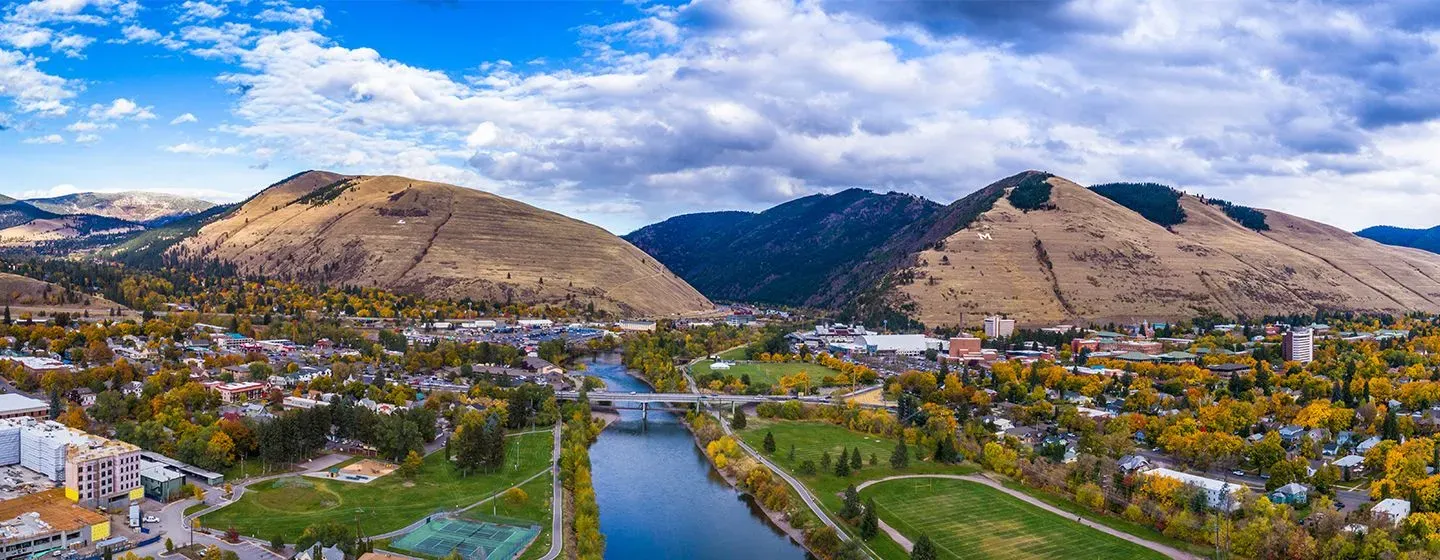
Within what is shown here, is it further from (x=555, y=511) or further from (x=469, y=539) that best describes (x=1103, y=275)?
(x=469, y=539)

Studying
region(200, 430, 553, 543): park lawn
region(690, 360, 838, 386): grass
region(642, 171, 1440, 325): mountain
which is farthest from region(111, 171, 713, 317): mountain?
region(200, 430, 553, 543): park lawn

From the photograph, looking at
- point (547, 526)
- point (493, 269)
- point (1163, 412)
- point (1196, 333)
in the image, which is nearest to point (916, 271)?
point (1196, 333)

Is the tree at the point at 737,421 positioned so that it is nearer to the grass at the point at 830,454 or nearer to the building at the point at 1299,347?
the grass at the point at 830,454

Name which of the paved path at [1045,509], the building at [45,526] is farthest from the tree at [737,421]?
the building at [45,526]

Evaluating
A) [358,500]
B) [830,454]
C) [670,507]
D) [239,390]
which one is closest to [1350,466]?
[830,454]

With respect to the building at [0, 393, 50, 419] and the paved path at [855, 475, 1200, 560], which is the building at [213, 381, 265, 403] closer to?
the building at [0, 393, 50, 419]

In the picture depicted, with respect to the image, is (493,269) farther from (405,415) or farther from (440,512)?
(440,512)

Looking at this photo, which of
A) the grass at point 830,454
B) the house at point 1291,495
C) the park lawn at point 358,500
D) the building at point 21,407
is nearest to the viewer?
the park lawn at point 358,500
